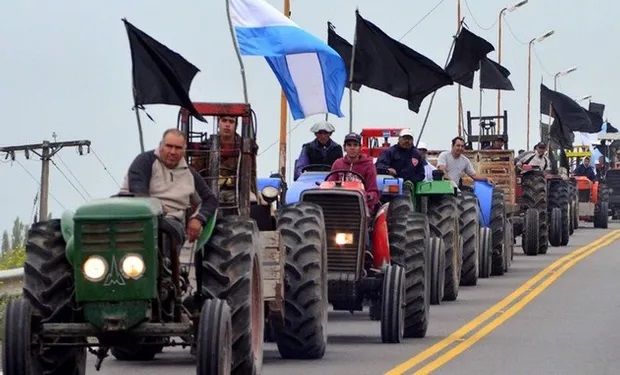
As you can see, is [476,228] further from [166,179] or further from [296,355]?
[166,179]

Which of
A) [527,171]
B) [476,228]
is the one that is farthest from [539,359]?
[527,171]

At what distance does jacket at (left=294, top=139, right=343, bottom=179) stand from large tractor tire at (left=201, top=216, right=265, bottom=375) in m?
8.29

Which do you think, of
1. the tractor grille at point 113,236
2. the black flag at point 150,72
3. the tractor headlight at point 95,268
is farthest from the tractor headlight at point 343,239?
the tractor headlight at point 95,268

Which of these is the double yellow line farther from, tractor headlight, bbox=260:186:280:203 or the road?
tractor headlight, bbox=260:186:280:203

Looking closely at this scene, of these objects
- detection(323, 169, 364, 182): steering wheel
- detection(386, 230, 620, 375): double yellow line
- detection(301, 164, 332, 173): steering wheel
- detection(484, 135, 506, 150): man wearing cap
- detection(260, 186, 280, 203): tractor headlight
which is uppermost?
detection(484, 135, 506, 150): man wearing cap

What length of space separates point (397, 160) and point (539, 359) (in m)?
7.35

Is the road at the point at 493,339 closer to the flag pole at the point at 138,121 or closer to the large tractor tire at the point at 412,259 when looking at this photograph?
the large tractor tire at the point at 412,259

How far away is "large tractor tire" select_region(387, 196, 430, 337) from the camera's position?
841 inches

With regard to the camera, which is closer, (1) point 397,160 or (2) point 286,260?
(2) point 286,260

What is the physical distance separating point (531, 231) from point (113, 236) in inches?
1103

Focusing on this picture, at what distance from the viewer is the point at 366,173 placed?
21.6 m

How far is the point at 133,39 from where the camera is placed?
21953 millimetres

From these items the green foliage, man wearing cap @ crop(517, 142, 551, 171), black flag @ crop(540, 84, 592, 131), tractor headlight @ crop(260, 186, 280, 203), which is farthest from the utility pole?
black flag @ crop(540, 84, 592, 131)

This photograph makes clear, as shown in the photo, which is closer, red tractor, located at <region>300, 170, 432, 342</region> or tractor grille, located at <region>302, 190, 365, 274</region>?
red tractor, located at <region>300, 170, 432, 342</region>
